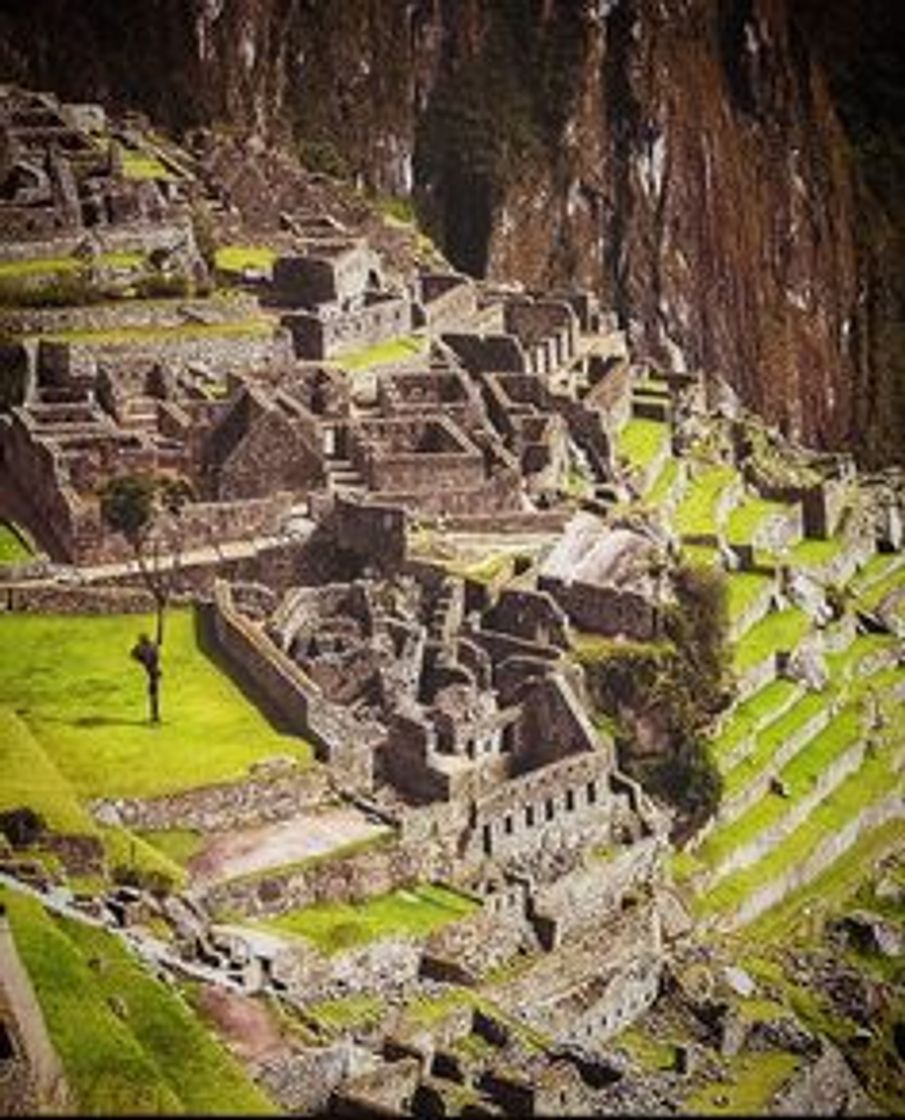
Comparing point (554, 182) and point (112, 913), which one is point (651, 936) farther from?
point (554, 182)

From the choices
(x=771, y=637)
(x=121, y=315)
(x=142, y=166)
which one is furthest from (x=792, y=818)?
(x=142, y=166)

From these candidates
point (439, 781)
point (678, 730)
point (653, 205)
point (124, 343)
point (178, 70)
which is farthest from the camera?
point (653, 205)

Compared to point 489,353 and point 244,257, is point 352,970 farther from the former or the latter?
point 244,257

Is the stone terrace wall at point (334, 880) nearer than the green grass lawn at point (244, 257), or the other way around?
the stone terrace wall at point (334, 880)

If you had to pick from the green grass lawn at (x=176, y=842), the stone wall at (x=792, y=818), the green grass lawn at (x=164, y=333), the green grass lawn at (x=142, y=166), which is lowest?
the stone wall at (x=792, y=818)

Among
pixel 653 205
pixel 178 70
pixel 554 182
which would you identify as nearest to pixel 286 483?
pixel 178 70

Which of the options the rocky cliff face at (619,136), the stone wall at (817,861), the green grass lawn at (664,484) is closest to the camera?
the stone wall at (817,861)

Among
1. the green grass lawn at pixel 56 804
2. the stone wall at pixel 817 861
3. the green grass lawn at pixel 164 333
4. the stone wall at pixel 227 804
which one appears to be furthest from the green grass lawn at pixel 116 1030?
the green grass lawn at pixel 164 333

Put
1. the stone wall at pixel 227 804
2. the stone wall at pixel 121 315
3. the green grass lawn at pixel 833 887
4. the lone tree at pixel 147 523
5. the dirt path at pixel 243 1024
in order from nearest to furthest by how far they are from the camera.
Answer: the dirt path at pixel 243 1024, the stone wall at pixel 227 804, the lone tree at pixel 147 523, the green grass lawn at pixel 833 887, the stone wall at pixel 121 315

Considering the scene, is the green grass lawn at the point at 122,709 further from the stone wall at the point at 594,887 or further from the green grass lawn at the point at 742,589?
the green grass lawn at the point at 742,589
